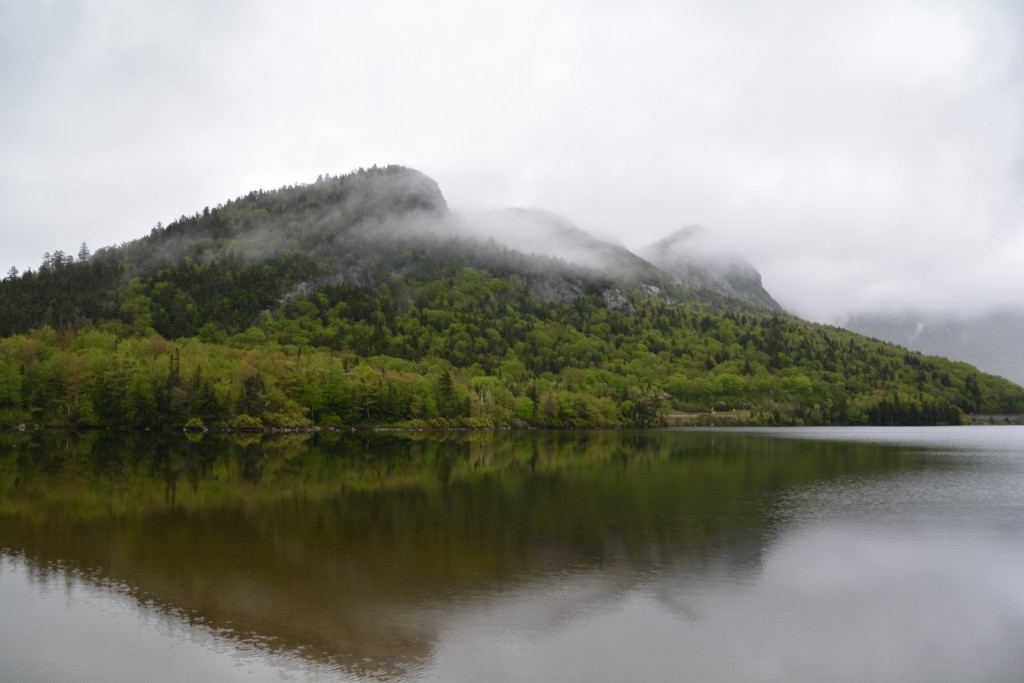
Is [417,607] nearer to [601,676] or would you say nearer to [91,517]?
[601,676]

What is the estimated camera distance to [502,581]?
21.5 m

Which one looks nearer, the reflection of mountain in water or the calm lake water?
the calm lake water

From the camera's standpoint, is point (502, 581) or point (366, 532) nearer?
point (502, 581)

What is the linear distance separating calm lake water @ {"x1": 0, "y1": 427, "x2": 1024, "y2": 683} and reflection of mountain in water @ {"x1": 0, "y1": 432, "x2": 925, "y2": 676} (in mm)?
142

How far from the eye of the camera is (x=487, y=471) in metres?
55.5

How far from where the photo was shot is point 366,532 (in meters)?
29.0

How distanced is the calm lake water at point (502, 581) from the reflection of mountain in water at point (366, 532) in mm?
142

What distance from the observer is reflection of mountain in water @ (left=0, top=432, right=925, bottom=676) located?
61.4 feet

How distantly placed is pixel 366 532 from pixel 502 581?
9.58 metres

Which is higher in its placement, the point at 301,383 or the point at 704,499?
the point at 301,383

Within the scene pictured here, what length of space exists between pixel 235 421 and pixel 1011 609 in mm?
109833

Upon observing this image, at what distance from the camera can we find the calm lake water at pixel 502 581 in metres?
15.6

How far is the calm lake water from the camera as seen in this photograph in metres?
15.6

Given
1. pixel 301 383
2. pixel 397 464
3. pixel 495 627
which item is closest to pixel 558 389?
pixel 301 383
